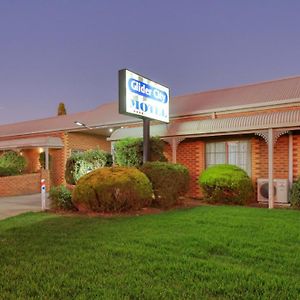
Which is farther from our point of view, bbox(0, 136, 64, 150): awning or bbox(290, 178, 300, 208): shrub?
bbox(0, 136, 64, 150): awning

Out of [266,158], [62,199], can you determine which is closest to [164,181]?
[62,199]

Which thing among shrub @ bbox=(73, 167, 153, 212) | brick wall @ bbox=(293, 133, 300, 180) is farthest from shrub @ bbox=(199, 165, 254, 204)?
shrub @ bbox=(73, 167, 153, 212)

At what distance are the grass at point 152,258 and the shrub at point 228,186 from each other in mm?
3376

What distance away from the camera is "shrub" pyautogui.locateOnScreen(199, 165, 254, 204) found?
11.9m

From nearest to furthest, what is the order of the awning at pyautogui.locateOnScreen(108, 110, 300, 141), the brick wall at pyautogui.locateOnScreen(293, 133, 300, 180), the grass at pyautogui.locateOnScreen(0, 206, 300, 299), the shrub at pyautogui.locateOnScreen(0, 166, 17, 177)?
the grass at pyautogui.locateOnScreen(0, 206, 300, 299)
the awning at pyautogui.locateOnScreen(108, 110, 300, 141)
the brick wall at pyautogui.locateOnScreen(293, 133, 300, 180)
the shrub at pyautogui.locateOnScreen(0, 166, 17, 177)

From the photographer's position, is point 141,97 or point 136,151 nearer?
point 141,97

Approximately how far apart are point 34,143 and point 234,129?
1270cm

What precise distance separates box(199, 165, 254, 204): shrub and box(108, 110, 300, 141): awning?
1535 mm

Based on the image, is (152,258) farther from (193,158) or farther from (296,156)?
(193,158)

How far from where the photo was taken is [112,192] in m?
9.72

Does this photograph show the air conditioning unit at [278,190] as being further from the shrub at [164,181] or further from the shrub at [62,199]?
the shrub at [62,199]

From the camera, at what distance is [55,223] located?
8.39m

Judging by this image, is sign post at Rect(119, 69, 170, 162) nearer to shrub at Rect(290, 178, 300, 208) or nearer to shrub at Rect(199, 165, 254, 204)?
shrub at Rect(199, 165, 254, 204)

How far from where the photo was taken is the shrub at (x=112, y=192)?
9734 mm
